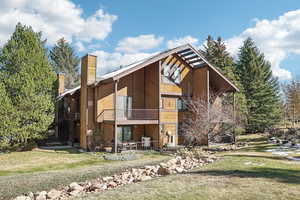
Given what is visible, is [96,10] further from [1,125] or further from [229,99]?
[229,99]

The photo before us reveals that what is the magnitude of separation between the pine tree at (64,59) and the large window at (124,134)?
104ft

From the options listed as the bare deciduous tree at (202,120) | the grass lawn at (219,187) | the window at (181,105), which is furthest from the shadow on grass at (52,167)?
the window at (181,105)

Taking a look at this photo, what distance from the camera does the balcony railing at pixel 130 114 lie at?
59.1 ft

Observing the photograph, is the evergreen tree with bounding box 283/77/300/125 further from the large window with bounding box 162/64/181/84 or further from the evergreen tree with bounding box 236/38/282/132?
the large window with bounding box 162/64/181/84

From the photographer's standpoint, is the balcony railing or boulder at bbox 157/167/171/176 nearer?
boulder at bbox 157/167/171/176

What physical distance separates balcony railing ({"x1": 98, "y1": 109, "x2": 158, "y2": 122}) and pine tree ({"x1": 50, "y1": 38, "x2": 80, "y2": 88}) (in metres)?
31.3

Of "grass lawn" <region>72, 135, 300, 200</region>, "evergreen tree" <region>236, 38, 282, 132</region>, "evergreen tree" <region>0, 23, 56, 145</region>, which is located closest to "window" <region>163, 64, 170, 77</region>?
"evergreen tree" <region>0, 23, 56, 145</region>

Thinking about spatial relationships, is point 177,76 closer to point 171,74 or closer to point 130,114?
point 171,74

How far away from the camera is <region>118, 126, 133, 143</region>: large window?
18.6 m

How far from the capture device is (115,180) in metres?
7.91

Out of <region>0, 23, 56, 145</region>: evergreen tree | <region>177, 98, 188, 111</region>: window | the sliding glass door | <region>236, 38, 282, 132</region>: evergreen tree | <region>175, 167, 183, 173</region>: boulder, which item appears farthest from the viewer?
<region>236, 38, 282, 132</region>: evergreen tree

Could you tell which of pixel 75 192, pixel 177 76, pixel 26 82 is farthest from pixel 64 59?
pixel 75 192

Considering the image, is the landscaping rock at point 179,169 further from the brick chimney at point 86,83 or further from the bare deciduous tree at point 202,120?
the brick chimney at point 86,83

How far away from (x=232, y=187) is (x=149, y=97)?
14.2 metres
